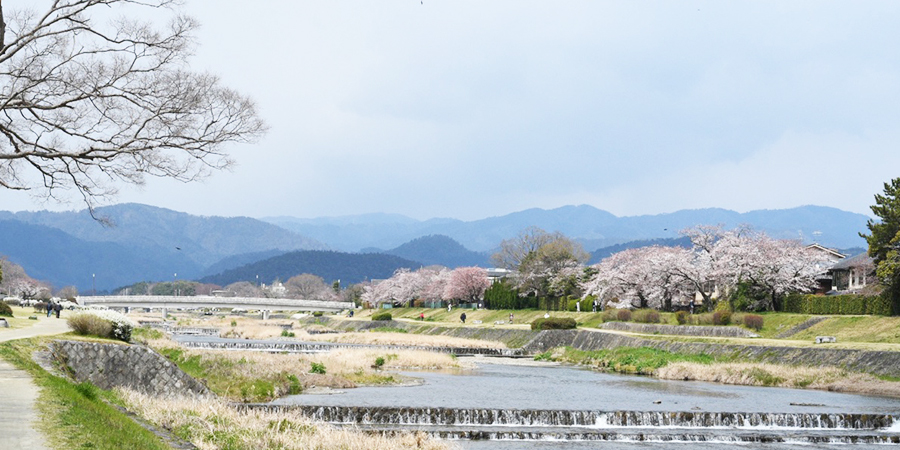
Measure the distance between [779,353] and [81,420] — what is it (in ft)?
128

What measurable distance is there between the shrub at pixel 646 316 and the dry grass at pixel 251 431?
51.0 meters

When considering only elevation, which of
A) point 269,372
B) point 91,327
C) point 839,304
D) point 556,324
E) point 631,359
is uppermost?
point 839,304

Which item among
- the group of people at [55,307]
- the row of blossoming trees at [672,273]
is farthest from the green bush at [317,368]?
the row of blossoming trees at [672,273]

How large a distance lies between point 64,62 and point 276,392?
14308 millimetres

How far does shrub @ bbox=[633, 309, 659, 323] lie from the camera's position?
70.2 m

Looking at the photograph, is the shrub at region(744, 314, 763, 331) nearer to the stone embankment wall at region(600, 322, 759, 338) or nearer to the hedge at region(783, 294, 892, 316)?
the stone embankment wall at region(600, 322, 759, 338)

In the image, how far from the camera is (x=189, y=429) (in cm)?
1911

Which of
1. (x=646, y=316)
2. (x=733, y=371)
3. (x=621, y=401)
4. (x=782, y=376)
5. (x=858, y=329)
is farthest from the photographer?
(x=646, y=316)

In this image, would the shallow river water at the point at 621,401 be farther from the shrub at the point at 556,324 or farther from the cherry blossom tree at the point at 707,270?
the cherry blossom tree at the point at 707,270

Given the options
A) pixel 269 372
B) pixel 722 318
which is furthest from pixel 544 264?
pixel 269 372

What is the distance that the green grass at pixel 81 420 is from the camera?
42.6 ft

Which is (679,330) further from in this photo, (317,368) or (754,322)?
(317,368)

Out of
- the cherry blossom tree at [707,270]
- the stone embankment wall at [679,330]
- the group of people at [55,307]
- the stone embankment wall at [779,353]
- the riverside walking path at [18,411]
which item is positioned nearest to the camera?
the riverside walking path at [18,411]

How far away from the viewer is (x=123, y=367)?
27.8 m
